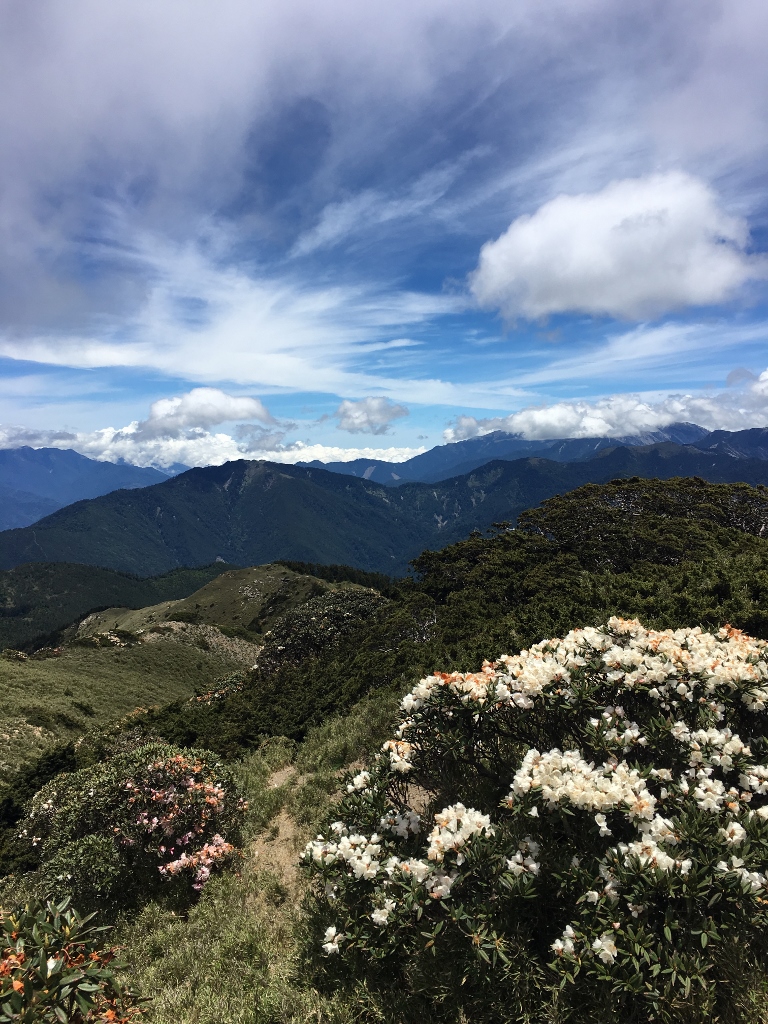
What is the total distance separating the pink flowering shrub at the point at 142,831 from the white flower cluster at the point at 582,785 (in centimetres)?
619

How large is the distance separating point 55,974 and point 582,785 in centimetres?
404

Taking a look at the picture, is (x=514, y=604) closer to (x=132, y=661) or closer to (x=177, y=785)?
(x=177, y=785)

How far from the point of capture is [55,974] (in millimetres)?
3383

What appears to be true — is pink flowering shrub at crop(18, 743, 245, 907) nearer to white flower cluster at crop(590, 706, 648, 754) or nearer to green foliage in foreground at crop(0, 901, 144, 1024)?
green foliage in foreground at crop(0, 901, 144, 1024)

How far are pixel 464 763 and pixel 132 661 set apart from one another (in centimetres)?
5607

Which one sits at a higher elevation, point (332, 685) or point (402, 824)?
point (402, 824)

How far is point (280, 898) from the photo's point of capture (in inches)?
275

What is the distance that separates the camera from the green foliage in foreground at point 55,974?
3211mm

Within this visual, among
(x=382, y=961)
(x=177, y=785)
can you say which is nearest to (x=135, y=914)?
(x=177, y=785)

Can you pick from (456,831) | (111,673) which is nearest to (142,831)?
(456,831)

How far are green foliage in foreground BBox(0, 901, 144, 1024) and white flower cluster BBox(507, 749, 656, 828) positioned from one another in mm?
3408

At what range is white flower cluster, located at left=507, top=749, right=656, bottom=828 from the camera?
3855 millimetres

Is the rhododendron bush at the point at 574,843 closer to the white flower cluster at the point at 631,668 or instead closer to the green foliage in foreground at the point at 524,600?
the white flower cluster at the point at 631,668

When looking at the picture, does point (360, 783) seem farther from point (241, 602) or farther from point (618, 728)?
point (241, 602)
